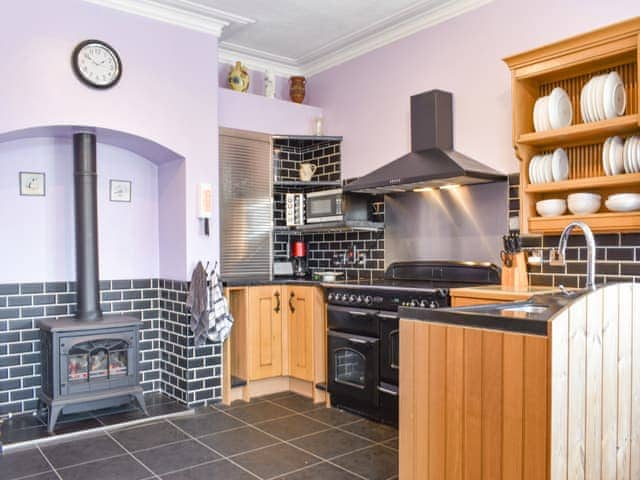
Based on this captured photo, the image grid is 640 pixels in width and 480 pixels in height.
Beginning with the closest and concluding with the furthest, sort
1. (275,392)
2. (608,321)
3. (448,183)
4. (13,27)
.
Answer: (608,321)
(13,27)
(448,183)
(275,392)

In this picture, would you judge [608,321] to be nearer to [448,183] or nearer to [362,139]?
[448,183]

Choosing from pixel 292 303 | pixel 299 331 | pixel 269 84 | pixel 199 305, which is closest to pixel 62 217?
pixel 199 305

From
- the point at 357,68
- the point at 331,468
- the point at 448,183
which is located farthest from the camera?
the point at 357,68

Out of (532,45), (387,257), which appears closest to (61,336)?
(387,257)

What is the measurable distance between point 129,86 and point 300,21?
1469mm

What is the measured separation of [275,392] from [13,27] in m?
3.31

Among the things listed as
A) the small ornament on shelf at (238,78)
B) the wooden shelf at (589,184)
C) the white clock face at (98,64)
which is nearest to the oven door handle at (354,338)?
the wooden shelf at (589,184)

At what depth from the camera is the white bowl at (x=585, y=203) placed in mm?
3176

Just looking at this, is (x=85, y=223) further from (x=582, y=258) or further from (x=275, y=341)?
(x=582, y=258)

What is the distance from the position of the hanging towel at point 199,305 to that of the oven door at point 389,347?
130 cm

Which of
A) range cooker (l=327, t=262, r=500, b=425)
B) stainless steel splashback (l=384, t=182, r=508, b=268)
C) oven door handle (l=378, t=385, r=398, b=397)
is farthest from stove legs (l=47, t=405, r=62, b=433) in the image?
stainless steel splashback (l=384, t=182, r=508, b=268)

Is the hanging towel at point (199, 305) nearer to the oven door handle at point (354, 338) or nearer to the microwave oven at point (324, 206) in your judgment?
the oven door handle at point (354, 338)

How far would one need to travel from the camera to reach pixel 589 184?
10.2 feet

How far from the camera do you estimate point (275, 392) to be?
15.4ft
